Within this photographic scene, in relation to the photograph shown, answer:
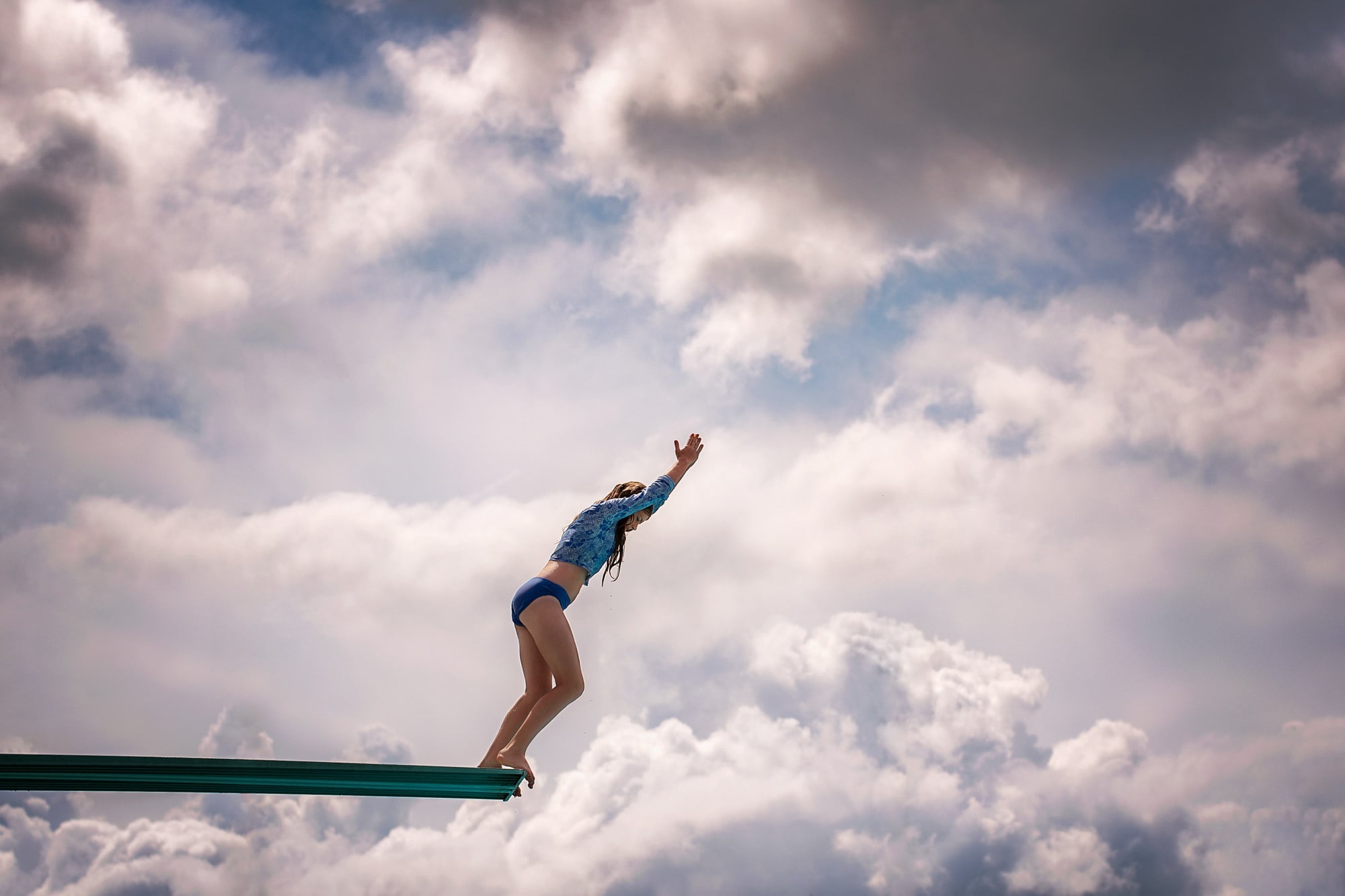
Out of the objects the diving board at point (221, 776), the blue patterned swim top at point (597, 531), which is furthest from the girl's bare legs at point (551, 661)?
the diving board at point (221, 776)

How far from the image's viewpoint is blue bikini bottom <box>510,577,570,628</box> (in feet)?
34.4

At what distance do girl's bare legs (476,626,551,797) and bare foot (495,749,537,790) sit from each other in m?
0.50

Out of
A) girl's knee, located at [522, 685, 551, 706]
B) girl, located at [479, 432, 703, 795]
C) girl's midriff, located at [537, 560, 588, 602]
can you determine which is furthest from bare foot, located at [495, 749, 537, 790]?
girl's midriff, located at [537, 560, 588, 602]

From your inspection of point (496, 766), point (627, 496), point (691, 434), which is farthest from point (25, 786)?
point (691, 434)

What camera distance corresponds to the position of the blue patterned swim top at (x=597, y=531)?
10781 millimetres

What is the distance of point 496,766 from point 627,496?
123 inches

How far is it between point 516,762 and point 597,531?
7.97ft

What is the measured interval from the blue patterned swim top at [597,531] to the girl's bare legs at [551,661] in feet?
1.77

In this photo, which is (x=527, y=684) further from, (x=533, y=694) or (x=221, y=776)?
(x=221, y=776)

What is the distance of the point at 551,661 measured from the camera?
1036 cm

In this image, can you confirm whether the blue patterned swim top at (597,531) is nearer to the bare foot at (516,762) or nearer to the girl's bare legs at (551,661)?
the girl's bare legs at (551,661)

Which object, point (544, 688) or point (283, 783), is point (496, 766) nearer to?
point (544, 688)

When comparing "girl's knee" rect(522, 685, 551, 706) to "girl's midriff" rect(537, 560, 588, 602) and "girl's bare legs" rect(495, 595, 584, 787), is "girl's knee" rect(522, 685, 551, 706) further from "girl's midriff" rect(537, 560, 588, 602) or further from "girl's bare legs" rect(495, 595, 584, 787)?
"girl's midriff" rect(537, 560, 588, 602)

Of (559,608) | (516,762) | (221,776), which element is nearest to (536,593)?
(559,608)
